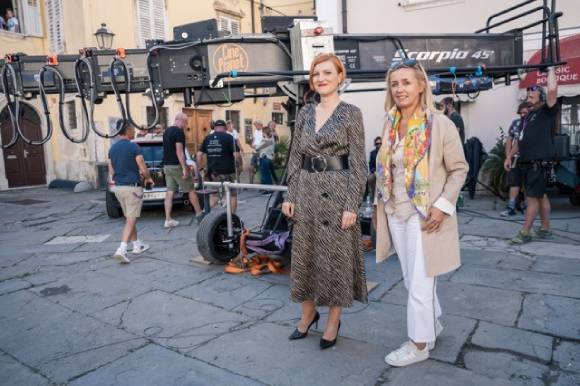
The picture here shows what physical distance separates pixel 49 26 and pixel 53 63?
40.3 feet

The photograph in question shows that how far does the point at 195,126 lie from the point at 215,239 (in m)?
12.1

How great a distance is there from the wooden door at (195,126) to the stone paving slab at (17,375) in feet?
44.1

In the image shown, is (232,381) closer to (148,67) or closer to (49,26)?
(148,67)

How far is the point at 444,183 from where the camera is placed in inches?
104

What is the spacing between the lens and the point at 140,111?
1445 centimetres

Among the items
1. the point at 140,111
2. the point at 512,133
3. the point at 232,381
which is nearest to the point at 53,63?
the point at 232,381

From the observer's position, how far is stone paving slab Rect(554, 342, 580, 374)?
2629 millimetres

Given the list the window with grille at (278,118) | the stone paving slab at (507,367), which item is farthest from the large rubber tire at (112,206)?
the window with grille at (278,118)

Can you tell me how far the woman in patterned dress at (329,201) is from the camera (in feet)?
9.24

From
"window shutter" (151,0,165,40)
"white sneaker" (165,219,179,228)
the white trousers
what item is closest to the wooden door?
"window shutter" (151,0,165,40)

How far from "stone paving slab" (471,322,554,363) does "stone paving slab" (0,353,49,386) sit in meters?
2.88

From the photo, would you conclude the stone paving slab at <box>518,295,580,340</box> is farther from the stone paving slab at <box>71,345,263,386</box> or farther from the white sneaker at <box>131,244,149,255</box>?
the white sneaker at <box>131,244,149,255</box>

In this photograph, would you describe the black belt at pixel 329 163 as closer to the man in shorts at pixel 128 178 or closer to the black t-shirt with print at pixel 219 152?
the man in shorts at pixel 128 178

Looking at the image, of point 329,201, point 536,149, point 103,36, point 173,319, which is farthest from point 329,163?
point 103,36
